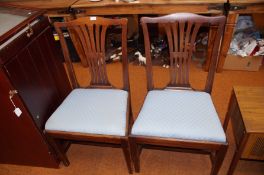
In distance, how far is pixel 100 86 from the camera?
5.03 ft

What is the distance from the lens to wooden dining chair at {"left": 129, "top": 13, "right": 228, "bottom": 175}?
3.79 ft

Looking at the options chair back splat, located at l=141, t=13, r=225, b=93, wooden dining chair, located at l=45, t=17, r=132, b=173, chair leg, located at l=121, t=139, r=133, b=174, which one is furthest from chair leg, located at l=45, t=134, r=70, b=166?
chair back splat, located at l=141, t=13, r=225, b=93

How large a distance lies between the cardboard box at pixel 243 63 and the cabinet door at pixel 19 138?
189 centimetres

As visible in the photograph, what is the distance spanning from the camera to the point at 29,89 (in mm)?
1241

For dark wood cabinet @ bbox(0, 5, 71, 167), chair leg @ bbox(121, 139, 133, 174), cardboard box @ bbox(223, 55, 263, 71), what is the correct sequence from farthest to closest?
1. cardboard box @ bbox(223, 55, 263, 71)
2. chair leg @ bbox(121, 139, 133, 174)
3. dark wood cabinet @ bbox(0, 5, 71, 167)

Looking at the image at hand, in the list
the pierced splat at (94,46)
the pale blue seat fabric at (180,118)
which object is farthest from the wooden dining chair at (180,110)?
the pierced splat at (94,46)

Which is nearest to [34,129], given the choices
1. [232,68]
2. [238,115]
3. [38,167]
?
[38,167]

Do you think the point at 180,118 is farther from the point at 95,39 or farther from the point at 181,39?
the point at 95,39

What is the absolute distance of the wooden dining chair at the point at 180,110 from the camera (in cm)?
116

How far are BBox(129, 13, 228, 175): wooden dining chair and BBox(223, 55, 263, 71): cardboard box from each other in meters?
1.09

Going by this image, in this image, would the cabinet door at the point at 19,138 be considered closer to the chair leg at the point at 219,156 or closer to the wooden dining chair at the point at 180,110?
the wooden dining chair at the point at 180,110

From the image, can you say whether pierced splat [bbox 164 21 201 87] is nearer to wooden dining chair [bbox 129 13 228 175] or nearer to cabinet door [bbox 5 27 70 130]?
wooden dining chair [bbox 129 13 228 175]

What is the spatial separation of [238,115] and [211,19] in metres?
0.55

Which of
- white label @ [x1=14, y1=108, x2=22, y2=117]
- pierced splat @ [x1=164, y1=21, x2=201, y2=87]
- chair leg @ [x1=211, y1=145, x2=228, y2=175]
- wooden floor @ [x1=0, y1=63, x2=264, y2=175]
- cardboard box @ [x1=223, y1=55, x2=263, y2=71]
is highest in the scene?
pierced splat @ [x1=164, y1=21, x2=201, y2=87]
